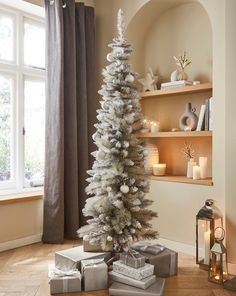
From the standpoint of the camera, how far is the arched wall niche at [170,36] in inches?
140

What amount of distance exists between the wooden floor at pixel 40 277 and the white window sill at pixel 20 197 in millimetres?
493

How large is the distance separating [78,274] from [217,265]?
107 cm

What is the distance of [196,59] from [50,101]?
1.61m

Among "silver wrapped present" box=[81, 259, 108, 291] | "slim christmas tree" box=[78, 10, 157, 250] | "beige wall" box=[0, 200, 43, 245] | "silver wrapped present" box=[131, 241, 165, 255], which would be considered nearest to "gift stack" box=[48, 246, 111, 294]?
"silver wrapped present" box=[81, 259, 108, 291]

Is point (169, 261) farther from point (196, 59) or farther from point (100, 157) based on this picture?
point (196, 59)

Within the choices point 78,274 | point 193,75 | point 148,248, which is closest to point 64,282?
point 78,274

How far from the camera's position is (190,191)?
3.32 metres

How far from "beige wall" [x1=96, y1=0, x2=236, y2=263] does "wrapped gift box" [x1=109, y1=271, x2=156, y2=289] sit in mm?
898

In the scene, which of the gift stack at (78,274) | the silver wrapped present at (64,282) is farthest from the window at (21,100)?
the silver wrapped present at (64,282)

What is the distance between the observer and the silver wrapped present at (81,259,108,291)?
2498 mm

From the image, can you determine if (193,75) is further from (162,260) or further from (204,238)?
(162,260)

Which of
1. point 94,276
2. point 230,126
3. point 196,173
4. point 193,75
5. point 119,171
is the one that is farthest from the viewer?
point 193,75

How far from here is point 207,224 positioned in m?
2.93

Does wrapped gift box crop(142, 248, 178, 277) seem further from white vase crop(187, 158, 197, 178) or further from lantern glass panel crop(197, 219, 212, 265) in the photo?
white vase crop(187, 158, 197, 178)
